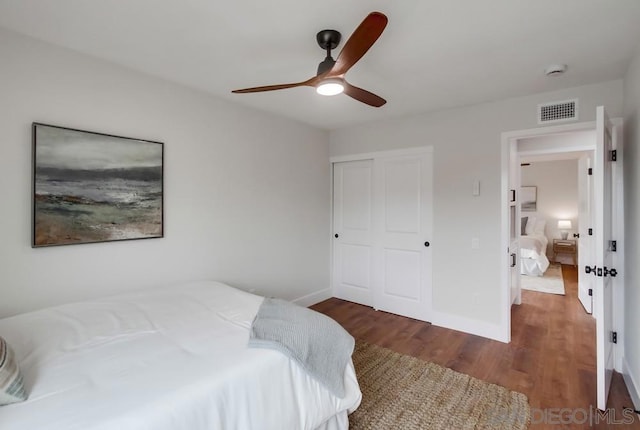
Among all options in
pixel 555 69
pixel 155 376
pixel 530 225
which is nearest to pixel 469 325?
pixel 555 69

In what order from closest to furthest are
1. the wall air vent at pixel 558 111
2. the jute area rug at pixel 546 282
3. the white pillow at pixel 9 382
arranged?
the white pillow at pixel 9 382 < the wall air vent at pixel 558 111 < the jute area rug at pixel 546 282

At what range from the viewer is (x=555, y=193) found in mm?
7062

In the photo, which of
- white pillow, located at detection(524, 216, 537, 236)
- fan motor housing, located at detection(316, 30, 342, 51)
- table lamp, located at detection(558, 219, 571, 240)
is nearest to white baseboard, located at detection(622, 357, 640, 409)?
fan motor housing, located at detection(316, 30, 342, 51)

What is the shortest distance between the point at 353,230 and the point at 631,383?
2860 millimetres

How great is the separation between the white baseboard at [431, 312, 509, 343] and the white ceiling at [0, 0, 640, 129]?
2306mm

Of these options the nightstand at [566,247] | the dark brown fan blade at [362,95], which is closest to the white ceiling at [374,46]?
the dark brown fan blade at [362,95]

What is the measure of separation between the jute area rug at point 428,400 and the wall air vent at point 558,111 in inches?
91.8

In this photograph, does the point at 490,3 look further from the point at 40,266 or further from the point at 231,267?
the point at 40,266

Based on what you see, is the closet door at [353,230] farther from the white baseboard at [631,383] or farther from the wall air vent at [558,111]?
the white baseboard at [631,383]

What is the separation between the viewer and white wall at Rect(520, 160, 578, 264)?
6859 millimetres

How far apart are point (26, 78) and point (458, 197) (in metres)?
3.71

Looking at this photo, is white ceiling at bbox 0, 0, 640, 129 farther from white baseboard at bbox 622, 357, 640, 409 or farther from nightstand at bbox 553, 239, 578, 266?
nightstand at bbox 553, 239, 578, 266

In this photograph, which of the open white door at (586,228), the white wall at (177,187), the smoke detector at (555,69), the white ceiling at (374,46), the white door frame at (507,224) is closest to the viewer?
the white ceiling at (374,46)

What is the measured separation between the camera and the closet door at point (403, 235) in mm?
3555
